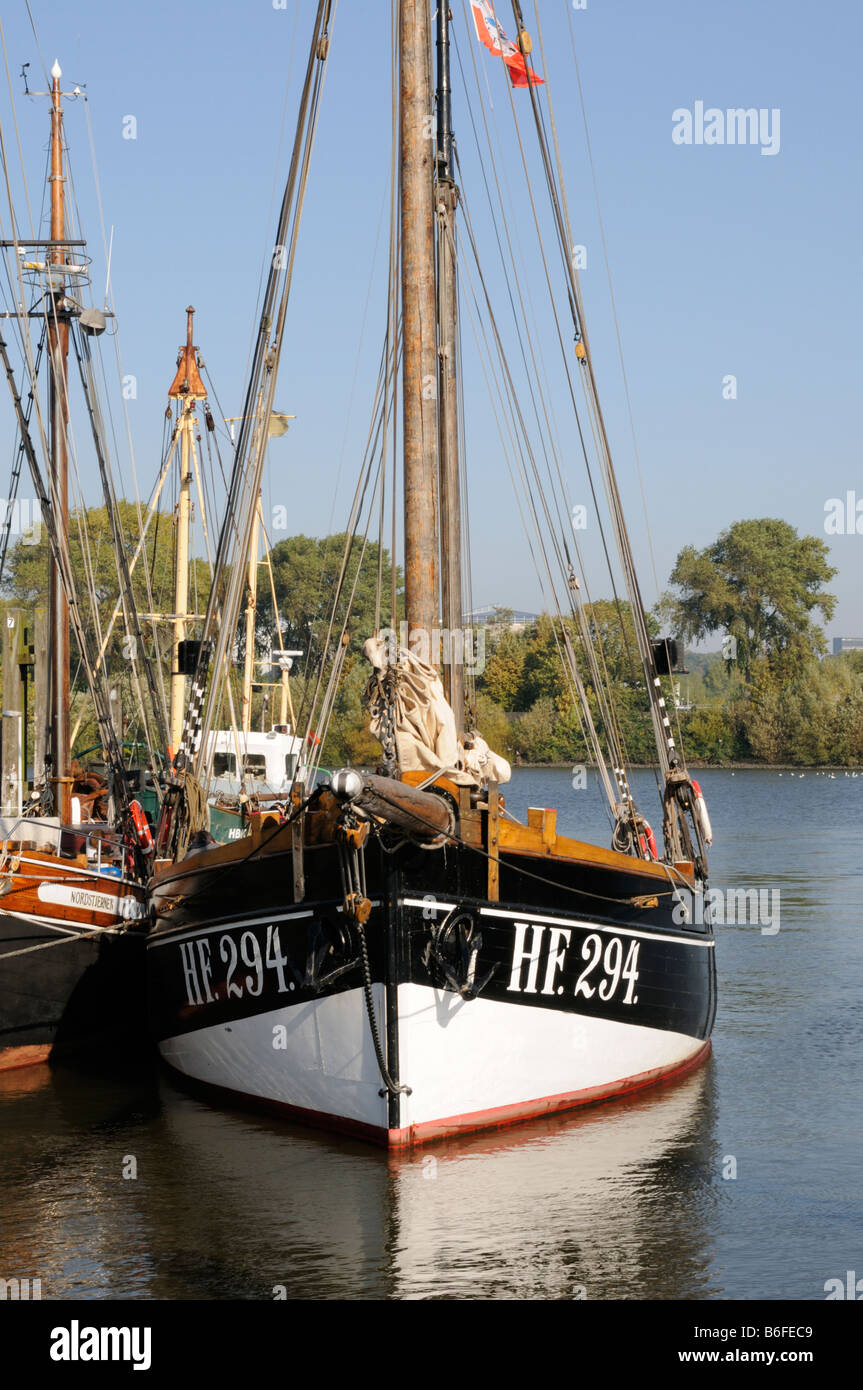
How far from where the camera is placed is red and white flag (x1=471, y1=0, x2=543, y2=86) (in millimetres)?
17422

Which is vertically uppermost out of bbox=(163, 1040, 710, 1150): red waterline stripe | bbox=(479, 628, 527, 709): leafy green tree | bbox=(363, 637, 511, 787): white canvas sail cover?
bbox=(479, 628, 527, 709): leafy green tree

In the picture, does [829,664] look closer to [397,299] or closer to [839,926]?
[839,926]

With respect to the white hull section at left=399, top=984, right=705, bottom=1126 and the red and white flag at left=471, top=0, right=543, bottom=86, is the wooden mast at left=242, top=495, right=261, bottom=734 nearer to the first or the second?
the red and white flag at left=471, top=0, right=543, bottom=86

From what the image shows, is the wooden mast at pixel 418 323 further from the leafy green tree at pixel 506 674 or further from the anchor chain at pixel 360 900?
the leafy green tree at pixel 506 674

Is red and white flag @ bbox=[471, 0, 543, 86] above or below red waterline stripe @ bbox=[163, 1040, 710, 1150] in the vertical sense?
above

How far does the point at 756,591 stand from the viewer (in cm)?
9625

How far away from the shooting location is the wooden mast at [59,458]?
63.9ft

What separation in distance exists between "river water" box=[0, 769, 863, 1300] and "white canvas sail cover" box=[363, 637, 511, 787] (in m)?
3.09

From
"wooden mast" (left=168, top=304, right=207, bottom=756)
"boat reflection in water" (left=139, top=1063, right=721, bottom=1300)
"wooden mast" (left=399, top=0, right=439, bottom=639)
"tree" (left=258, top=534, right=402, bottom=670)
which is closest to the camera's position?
"boat reflection in water" (left=139, top=1063, right=721, bottom=1300)
